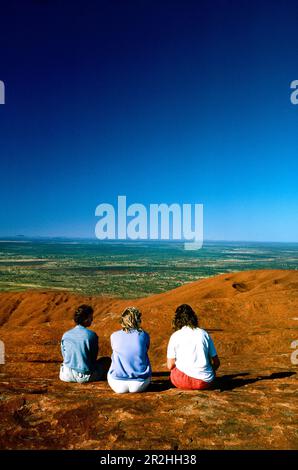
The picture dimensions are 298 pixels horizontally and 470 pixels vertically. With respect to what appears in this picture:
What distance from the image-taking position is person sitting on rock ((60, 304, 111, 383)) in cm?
538

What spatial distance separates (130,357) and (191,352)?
81 cm

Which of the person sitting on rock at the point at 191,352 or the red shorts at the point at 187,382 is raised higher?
the person sitting on rock at the point at 191,352

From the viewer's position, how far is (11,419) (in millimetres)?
3961

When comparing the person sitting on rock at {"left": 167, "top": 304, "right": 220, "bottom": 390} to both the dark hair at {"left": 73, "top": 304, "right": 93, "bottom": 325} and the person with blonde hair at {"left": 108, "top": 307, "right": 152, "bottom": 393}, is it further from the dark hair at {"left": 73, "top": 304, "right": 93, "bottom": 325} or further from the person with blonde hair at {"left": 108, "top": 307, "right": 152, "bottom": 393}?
the dark hair at {"left": 73, "top": 304, "right": 93, "bottom": 325}

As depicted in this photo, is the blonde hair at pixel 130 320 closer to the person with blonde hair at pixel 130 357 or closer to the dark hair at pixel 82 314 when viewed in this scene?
the person with blonde hair at pixel 130 357

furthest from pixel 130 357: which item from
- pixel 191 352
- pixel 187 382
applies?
pixel 187 382

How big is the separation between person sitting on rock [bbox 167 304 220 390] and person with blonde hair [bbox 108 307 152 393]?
39 cm

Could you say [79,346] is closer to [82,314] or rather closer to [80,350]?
[80,350]

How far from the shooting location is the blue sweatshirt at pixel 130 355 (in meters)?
4.66

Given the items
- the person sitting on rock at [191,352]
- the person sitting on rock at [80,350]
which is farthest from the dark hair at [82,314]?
the person sitting on rock at [191,352]

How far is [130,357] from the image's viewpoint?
15.3 ft

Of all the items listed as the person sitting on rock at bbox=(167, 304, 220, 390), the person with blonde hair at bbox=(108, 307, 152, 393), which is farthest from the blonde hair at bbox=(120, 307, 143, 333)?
the person sitting on rock at bbox=(167, 304, 220, 390)
